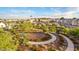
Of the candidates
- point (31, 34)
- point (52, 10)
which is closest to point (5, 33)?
point (31, 34)

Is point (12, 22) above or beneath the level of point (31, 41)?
above
